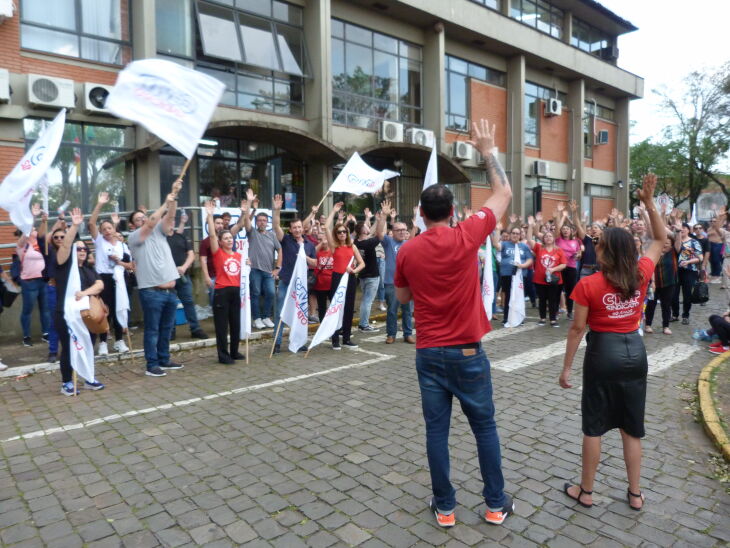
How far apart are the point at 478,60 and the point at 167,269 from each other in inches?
769

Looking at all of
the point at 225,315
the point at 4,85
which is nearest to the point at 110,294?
the point at 225,315

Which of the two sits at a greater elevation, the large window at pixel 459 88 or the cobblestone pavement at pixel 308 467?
the large window at pixel 459 88

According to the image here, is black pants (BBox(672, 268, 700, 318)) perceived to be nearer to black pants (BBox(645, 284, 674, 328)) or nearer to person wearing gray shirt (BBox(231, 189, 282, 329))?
black pants (BBox(645, 284, 674, 328))

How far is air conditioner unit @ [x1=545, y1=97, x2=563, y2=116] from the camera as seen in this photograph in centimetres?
2528

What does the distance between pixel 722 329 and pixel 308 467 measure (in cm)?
684

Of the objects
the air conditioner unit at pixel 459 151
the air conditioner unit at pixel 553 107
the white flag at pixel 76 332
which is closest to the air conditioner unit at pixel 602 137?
the air conditioner unit at pixel 553 107

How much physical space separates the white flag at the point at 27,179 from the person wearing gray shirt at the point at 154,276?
1.21 metres

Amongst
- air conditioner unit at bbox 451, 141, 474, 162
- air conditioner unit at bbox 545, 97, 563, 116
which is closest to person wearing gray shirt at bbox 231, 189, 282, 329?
air conditioner unit at bbox 451, 141, 474, 162

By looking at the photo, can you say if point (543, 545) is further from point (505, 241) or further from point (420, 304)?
point (505, 241)

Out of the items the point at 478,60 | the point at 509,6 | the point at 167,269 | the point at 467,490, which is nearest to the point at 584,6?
the point at 509,6

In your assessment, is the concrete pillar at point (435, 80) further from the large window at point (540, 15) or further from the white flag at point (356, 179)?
the white flag at point (356, 179)

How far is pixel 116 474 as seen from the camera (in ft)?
13.1

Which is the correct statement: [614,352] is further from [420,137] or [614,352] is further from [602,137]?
[602,137]

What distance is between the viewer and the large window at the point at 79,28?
38.8 feet
